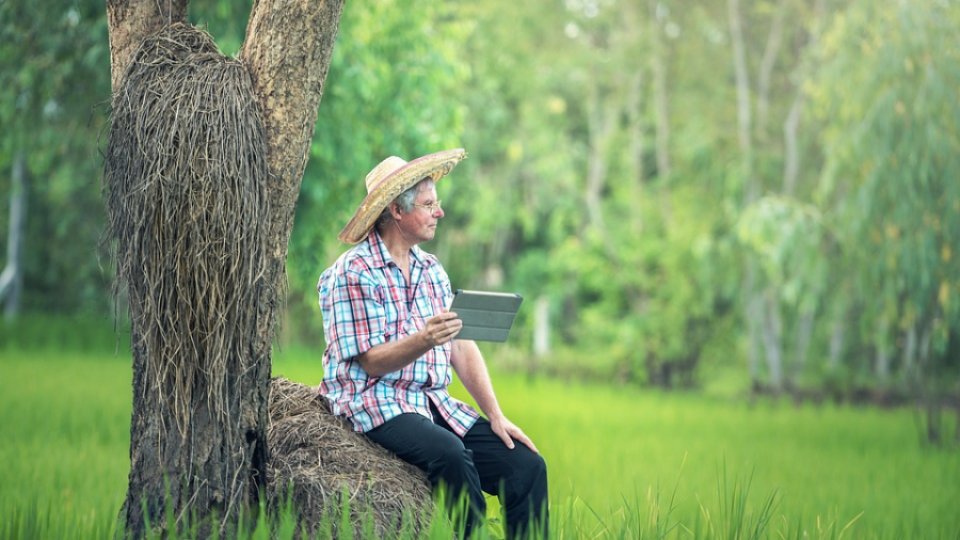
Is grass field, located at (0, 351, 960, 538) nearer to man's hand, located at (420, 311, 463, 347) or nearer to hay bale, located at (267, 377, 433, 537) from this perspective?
hay bale, located at (267, 377, 433, 537)

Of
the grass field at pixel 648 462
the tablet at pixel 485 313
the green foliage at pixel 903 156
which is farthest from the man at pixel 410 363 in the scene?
the green foliage at pixel 903 156

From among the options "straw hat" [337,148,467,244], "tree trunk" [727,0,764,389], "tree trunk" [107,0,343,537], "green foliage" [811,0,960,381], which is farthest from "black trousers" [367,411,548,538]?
"tree trunk" [727,0,764,389]

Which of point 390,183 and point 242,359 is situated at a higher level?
point 390,183

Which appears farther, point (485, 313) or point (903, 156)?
point (903, 156)

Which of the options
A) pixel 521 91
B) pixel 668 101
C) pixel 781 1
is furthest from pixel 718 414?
pixel 521 91

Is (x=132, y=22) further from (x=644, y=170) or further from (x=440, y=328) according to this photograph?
(x=644, y=170)

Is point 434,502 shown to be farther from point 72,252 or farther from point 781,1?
point 72,252

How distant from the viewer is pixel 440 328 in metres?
4.05

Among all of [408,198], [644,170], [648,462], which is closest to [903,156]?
[648,462]

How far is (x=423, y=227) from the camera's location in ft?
14.8

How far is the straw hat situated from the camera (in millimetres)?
4461

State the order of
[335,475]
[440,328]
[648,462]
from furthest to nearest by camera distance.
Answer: [648,462], [335,475], [440,328]

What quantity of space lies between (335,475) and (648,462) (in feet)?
19.4

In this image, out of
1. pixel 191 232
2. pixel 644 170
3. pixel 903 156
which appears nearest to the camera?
pixel 191 232
